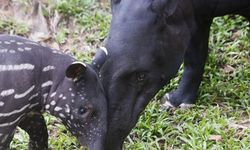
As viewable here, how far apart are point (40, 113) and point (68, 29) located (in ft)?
7.21

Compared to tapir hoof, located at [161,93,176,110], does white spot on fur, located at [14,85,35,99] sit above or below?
above

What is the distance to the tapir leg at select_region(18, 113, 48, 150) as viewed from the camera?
10.2 feet

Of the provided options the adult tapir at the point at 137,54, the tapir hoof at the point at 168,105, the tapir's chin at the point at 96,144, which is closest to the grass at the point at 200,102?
the tapir hoof at the point at 168,105

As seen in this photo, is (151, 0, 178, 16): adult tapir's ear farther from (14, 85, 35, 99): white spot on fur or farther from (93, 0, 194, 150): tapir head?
(14, 85, 35, 99): white spot on fur

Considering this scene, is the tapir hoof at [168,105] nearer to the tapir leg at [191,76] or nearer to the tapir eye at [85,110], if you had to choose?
the tapir leg at [191,76]

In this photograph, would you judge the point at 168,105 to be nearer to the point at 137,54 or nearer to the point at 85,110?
the point at 137,54

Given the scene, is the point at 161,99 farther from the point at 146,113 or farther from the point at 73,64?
the point at 73,64

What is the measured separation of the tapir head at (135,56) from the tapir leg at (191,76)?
33.2 inches

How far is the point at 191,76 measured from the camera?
164 inches

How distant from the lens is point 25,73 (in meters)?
2.82

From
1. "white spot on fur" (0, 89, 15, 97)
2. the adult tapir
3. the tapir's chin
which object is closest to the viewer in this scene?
"white spot on fur" (0, 89, 15, 97)

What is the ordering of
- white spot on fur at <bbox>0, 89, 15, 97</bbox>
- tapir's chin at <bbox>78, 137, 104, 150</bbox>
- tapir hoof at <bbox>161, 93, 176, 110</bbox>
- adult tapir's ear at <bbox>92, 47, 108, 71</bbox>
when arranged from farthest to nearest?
tapir hoof at <bbox>161, 93, 176, 110</bbox>
adult tapir's ear at <bbox>92, 47, 108, 71</bbox>
tapir's chin at <bbox>78, 137, 104, 150</bbox>
white spot on fur at <bbox>0, 89, 15, 97</bbox>

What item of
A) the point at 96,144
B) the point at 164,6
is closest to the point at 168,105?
the point at 164,6

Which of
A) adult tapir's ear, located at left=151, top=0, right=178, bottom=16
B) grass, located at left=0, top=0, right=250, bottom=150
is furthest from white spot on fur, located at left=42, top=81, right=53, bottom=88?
grass, located at left=0, top=0, right=250, bottom=150
